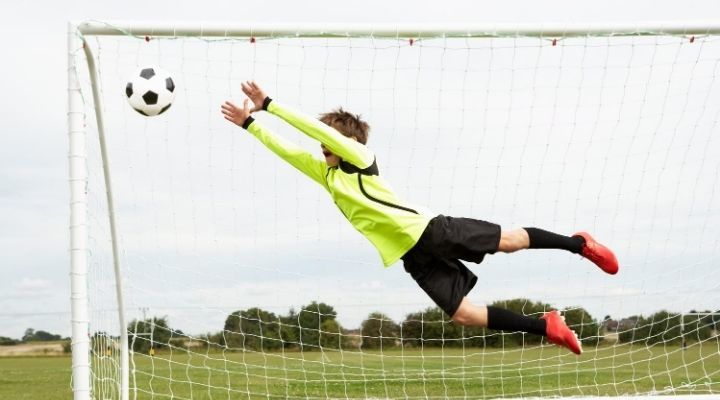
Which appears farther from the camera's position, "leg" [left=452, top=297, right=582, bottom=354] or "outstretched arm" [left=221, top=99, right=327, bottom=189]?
"outstretched arm" [left=221, top=99, right=327, bottom=189]

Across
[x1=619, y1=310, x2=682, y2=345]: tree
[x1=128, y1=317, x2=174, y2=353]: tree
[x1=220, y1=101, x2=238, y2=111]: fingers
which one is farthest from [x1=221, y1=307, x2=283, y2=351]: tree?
[x1=619, y1=310, x2=682, y2=345]: tree

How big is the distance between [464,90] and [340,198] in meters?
1.88

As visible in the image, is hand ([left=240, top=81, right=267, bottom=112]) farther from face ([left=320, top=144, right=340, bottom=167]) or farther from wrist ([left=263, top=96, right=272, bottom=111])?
face ([left=320, top=144, right=340, bottom=167])

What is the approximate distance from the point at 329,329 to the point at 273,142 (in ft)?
10.1

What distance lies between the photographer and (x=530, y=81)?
262 inches

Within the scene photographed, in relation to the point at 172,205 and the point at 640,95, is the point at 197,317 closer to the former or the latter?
the point at 172,205

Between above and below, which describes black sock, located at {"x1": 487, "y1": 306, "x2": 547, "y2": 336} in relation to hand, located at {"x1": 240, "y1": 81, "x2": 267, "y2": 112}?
below

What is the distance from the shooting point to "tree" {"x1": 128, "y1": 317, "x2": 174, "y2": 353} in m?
6.70

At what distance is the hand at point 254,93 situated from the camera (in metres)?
5.31

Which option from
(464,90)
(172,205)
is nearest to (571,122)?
(464,90)

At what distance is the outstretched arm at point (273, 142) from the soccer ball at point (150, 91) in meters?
0.40

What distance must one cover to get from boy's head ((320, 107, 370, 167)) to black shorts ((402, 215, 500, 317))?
722 millimetres

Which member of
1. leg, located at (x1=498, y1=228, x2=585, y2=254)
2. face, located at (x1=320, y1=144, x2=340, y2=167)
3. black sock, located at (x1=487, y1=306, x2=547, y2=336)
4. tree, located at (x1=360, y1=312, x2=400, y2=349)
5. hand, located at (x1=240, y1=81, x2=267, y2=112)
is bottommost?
black sock, located at (x1=487, y1=306, x2=547, y2=336)

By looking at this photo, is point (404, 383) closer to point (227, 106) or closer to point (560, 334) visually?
point (560, 334)
